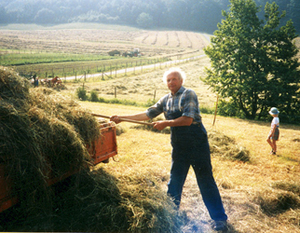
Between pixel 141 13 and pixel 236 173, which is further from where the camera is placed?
pixel 141 13

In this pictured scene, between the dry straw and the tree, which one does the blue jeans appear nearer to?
the dry straw

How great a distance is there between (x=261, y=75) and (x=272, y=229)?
41.4 feet

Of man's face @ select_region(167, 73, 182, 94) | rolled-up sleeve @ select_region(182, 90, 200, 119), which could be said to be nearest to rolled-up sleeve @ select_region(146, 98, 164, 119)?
man's face @ select_region(167, 73, 182, 94)

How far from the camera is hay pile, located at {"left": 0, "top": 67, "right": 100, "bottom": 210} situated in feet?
8.22

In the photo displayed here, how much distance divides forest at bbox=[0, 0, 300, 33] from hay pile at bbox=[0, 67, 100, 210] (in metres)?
104

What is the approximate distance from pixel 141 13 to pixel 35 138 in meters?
134

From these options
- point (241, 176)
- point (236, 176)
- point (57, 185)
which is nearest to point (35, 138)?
point (57, 185)

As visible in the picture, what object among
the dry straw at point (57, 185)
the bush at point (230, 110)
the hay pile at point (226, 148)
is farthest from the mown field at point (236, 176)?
the bush at point (230, 110)

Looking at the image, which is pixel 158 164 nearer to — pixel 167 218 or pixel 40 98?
pixel 167 218

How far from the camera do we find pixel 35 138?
104 inches

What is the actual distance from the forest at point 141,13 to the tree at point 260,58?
93.1 meters

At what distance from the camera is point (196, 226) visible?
3.19 meters

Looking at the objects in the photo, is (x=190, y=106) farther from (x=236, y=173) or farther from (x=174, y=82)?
(x=236, y=173)

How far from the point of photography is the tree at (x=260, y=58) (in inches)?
550
